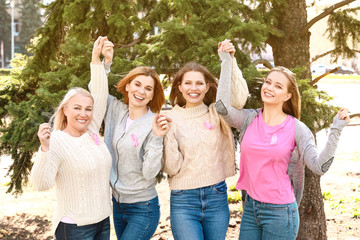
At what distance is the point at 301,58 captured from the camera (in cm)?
626

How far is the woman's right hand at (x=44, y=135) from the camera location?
2730 mm

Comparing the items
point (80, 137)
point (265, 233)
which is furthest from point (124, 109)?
point (265, 233)

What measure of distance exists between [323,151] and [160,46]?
2111 mm

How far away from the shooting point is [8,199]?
31.0ft

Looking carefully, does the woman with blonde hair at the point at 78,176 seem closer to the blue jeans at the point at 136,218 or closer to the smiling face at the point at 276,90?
the blue jeans at the point at 136,218

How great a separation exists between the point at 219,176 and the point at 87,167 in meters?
1.04

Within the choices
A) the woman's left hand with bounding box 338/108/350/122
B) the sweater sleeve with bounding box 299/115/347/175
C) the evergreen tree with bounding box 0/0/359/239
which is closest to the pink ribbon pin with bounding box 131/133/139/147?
the evergreen tree with bounding box 0/0/359/239

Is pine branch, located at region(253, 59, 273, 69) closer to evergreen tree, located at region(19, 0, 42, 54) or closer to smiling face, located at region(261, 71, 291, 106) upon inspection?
smiling face, located at region(261, 71, 291, 106)

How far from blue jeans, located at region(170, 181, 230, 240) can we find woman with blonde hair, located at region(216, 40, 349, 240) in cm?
20

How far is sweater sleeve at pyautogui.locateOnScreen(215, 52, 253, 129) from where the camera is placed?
337 cm

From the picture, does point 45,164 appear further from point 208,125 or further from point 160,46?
point 160,46

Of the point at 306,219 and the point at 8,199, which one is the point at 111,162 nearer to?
the point at 306,219

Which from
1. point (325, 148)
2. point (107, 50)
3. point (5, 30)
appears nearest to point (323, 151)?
point (325, 148)

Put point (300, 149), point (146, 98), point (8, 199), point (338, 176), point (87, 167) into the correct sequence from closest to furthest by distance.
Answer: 1. point (87, 167)
2. point (300, 149)
3. point (146, 98)
4. point (8, 199)
5. point (338, 176)
